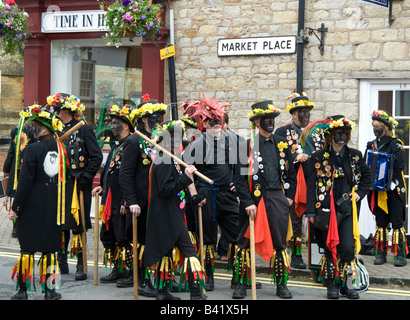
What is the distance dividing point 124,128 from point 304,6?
4.89m

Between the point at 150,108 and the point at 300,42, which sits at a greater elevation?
the point at 300,42

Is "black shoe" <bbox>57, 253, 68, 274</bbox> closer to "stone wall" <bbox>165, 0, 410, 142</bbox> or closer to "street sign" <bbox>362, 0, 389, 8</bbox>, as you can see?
"stone wall" <bbox>165, 0, 410, 142</bbox>

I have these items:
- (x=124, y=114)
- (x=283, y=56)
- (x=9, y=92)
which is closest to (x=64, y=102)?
(x=124, y=114)

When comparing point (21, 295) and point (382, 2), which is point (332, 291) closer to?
point (21, 295)

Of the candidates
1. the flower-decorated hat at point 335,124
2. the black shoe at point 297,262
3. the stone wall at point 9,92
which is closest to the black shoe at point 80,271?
the black shoe at point 297,262

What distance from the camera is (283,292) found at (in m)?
7.87

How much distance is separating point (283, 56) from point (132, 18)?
272 cm

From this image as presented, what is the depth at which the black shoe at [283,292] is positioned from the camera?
7855 mm

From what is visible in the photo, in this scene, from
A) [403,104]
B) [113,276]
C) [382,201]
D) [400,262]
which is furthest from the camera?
[403,104]

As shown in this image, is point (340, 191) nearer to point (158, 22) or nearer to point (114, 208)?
point (114, 208)

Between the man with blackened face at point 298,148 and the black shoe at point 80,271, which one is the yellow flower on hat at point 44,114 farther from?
the man with blackened face at point 298,148

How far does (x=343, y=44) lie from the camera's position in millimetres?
11766

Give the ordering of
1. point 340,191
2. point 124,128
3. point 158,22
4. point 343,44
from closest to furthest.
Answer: point 340,191, point 124,128, point 343,44, point 158,22

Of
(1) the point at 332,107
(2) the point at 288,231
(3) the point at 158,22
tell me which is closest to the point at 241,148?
(2) the point at 288,231
